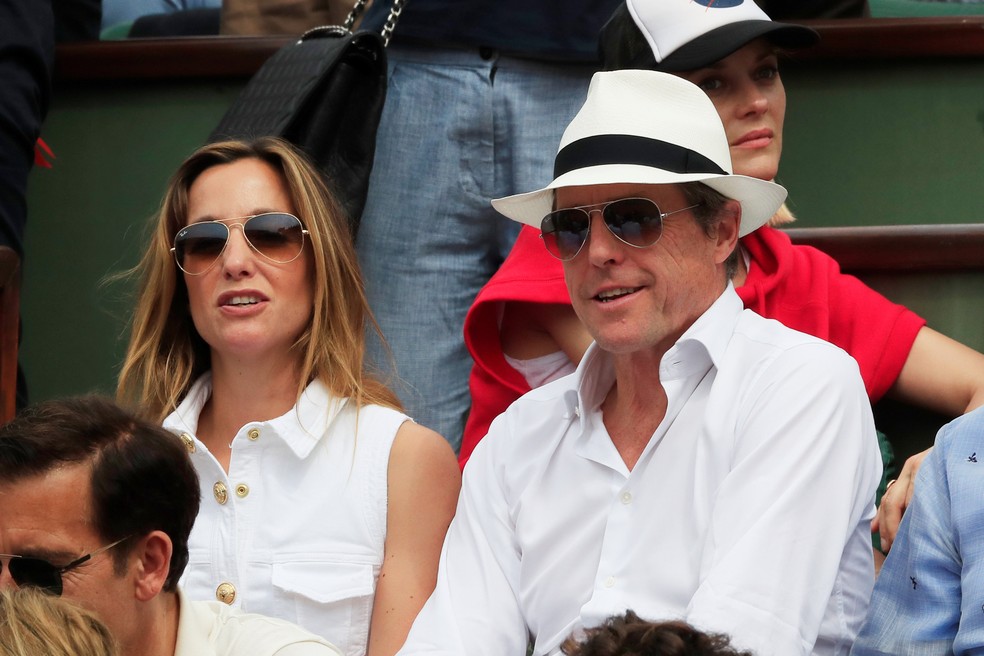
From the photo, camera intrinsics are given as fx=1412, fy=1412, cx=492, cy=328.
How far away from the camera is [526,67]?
3.42m

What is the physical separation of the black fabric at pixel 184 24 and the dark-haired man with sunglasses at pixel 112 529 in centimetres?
219

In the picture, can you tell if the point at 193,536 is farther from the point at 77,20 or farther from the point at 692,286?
the point at 77,20

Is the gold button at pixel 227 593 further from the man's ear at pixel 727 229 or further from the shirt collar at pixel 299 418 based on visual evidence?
the man's ear at pixel 727 229

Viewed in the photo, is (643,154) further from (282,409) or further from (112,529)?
(112,529)

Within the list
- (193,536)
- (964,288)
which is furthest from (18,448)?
(964,288)

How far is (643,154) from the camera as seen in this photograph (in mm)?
2582

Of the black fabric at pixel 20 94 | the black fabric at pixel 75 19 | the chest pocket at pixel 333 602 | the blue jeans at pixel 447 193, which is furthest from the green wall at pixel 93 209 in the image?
the chest pocket at pixel 333 602

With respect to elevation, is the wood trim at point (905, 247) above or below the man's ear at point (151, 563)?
above

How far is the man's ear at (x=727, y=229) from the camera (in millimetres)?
2652

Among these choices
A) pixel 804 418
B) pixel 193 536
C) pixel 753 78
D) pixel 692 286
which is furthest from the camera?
pixel 753 78

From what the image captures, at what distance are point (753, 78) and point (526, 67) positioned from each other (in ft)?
1.91

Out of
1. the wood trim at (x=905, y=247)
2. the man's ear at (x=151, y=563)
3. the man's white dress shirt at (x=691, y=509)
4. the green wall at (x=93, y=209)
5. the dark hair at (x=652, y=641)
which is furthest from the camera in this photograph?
the green wall at (x=93, y=209)

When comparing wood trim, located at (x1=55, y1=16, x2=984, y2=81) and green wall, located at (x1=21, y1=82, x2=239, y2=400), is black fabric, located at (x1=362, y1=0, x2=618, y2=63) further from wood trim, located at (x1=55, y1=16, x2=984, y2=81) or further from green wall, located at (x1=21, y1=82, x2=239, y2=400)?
green wall, located at (x1=21, y1=82, x2=239, y2=400)

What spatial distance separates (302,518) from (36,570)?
652mm
